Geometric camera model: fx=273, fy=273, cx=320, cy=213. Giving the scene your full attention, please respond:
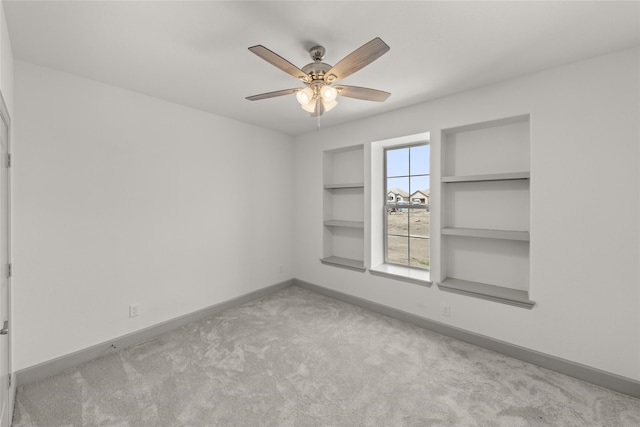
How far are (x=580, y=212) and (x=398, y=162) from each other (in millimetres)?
2038

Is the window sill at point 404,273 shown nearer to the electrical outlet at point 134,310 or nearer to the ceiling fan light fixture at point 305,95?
the ceiling fan light fixture at point 305,95

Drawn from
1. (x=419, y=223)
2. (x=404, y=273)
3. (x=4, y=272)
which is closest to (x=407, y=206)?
(x=419, y=223)

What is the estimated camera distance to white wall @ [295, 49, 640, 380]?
2.05m

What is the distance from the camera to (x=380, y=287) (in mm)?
3562

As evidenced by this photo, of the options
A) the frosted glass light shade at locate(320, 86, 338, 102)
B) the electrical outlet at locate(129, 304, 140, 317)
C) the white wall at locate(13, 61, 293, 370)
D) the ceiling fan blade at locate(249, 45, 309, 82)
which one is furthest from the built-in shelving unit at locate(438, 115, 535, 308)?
the electrical outlet at locate(129, 304, 140, 317)

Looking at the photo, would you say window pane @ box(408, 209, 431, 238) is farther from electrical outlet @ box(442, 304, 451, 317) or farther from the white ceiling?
the white ceiling

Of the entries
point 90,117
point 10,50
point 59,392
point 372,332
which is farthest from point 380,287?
point 10,50

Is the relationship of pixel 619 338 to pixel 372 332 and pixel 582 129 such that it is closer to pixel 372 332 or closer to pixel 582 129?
pixel 582 129

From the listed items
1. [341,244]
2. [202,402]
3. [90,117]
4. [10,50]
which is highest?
[10,50]

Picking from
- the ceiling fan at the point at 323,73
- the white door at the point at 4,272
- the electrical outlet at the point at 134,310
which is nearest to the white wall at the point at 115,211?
the electrical outlet at the point at 134,310

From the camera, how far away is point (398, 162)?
3836 mm

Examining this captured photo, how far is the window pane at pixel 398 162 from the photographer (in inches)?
148

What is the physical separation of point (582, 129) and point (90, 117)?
4255mm

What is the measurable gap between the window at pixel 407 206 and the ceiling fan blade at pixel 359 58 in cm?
214
